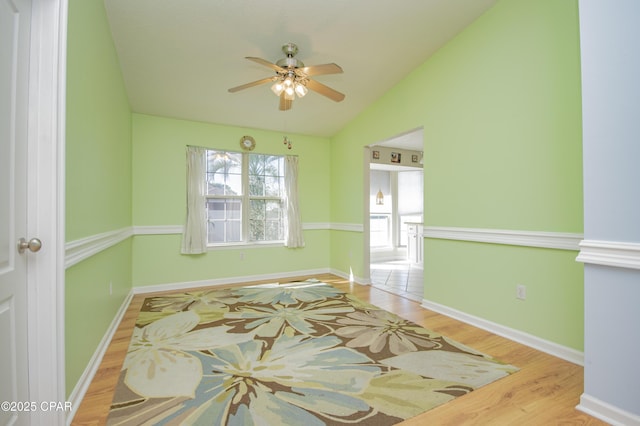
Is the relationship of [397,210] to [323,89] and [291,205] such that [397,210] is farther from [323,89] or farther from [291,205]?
[323,89]

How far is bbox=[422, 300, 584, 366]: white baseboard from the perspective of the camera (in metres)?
2.06

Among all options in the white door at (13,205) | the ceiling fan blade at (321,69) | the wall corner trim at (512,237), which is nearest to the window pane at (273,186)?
the ceiling fan blade at (321,69)

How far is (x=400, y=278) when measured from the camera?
478 cm

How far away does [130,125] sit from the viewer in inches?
147

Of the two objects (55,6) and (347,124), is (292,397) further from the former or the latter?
(347,124)

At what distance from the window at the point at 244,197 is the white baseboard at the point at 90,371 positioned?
1.97m

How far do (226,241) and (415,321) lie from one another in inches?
120

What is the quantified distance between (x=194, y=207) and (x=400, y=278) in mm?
3498

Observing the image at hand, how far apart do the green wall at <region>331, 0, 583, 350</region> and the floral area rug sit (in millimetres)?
632

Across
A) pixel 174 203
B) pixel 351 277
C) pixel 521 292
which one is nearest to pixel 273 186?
pixel 174 203

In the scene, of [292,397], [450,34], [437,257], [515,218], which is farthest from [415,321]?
[450,34]

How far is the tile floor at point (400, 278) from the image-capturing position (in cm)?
395

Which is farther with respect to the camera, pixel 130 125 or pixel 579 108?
pixel 130 125

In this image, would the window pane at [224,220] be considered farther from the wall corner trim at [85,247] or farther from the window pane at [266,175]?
the wall corner trim at [85,247]
